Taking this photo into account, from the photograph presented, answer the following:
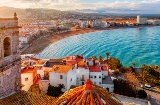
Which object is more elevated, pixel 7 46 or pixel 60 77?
pixel 7 46

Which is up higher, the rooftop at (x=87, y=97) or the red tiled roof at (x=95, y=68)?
the rooftop at (x=87, y=97)

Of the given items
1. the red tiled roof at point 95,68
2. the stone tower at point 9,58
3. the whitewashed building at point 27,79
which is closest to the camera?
the stone tower at point 9,58

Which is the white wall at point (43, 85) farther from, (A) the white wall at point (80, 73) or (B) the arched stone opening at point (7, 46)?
(B) the arched stone opening at point (7, 46)

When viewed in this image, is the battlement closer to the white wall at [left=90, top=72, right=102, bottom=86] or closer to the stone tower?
the stone tower

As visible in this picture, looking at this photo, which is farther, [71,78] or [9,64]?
[71,78]

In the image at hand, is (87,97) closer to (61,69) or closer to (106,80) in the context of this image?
(61,69)

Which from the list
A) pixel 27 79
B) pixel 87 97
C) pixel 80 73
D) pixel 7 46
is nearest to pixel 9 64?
pixel 7 46

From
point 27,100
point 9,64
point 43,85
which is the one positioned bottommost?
point 43,85

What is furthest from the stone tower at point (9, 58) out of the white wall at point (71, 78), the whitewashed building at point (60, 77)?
the white wall at point (71, 78)
